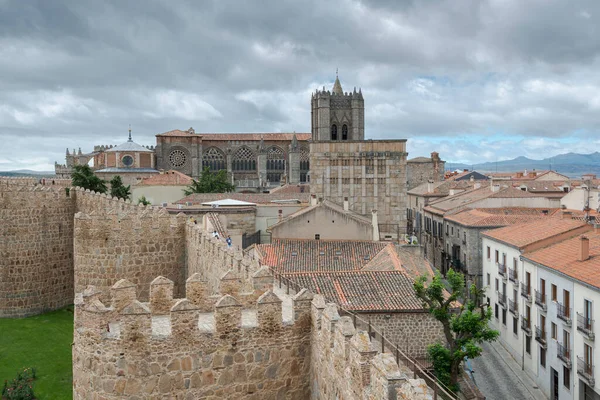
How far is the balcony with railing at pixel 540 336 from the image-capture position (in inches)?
884

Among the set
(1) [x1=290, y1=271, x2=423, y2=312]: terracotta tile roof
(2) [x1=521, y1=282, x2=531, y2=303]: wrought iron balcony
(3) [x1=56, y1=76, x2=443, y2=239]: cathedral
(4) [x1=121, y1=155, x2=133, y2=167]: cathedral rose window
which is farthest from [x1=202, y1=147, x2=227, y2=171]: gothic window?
(1) [x1=290, y1=271, x2=423, y2=312]: terracotta tile roof

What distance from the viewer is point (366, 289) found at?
693 inches

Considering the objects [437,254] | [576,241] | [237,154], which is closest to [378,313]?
[576,241]

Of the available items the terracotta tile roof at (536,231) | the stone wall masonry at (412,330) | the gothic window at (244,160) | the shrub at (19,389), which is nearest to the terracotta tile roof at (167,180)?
the gothic window at (244,160)

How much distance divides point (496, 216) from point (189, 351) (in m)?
33.5

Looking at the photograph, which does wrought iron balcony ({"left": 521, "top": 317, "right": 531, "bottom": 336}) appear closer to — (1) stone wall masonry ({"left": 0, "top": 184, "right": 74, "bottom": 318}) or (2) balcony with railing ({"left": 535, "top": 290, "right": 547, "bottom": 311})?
(2) balcony with railing ({"left": 535, "top": 290, "right": 547, "bottom": 311})

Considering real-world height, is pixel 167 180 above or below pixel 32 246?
above

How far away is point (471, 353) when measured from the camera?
1556 cm

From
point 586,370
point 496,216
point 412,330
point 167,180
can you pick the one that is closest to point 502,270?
point 496,216

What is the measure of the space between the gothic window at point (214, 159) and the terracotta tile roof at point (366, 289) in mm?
74156

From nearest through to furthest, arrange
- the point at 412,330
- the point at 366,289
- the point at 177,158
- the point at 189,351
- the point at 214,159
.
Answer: the point at 189,351
the point at 412,330
the point at 366,289
the point at 177,158
the point at 214,159

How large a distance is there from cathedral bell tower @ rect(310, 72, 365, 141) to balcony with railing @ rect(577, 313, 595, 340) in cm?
7022

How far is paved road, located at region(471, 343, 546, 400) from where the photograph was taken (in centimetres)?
2162

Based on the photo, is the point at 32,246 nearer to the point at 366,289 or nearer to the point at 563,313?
the point at 366,289
